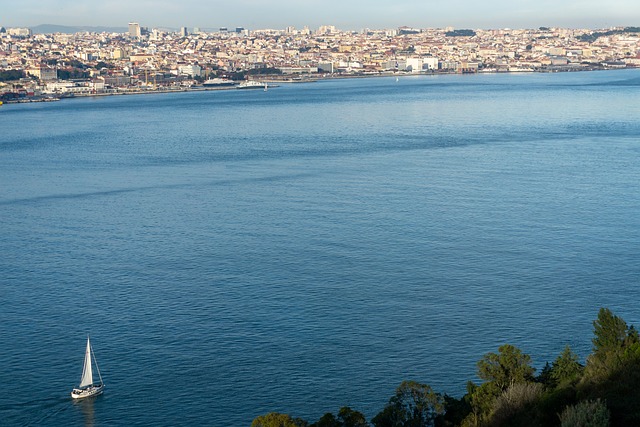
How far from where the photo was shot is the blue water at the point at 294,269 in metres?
4.95

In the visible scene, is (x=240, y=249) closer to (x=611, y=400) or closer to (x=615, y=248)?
(x=615, y=248)

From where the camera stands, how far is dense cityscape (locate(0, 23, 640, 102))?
3647 centimetres

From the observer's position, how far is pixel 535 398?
145 inches

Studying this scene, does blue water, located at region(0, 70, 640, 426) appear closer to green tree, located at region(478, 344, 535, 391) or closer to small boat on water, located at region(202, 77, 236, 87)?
green tree, located at region(478, 344, 535, 391)

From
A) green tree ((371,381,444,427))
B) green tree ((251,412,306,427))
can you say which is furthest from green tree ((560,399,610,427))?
green tree ((251,412,306,427))

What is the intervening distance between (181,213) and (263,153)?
455 centimetres

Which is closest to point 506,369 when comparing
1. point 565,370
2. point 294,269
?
point 565,370

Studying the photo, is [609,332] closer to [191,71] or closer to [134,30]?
[191,71]

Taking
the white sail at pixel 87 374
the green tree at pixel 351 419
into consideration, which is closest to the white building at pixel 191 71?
the white sail at pixel 87 374

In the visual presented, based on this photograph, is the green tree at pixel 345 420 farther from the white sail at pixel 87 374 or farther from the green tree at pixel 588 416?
the white sail at pixel 87 374

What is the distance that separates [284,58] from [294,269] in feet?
154

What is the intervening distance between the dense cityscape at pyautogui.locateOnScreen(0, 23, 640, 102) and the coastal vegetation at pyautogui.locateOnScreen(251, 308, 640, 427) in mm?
27221

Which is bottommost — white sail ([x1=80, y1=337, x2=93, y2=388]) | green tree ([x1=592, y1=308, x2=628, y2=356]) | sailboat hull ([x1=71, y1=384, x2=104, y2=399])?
sailboat hull ([x1=71, y1=384, x2=104, y2=399])

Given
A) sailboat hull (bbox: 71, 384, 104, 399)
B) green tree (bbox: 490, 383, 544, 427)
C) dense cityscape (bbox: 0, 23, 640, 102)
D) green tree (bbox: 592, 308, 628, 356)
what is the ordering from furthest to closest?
1. dense cityscape (bbox: 0, 23, 640, 102)
2. sailboat hull (bbox: 71, 384, 104, 399)
3. green tree (bbox: 592, 308, 628, 356)
4. green tree (bbox: 490, 383, 544, 427)
